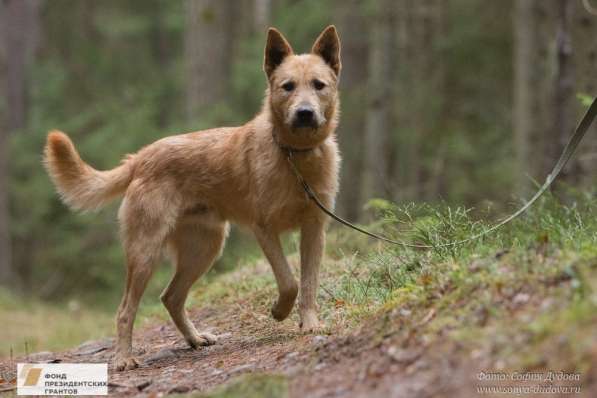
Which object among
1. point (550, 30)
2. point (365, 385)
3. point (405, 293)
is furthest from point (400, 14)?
point (365, 385)

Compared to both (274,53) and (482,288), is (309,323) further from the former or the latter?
(274,53)

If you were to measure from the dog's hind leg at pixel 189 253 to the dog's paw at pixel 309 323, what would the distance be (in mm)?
1296

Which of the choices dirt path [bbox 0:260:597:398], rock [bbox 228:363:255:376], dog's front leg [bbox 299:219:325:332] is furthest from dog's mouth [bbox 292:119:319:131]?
rock [bbox 228:363:255:376]

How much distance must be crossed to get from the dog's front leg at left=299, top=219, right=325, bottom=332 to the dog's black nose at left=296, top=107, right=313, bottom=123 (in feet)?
2.74

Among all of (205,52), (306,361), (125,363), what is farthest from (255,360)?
(205,52)

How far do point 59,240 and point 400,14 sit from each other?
359 inches

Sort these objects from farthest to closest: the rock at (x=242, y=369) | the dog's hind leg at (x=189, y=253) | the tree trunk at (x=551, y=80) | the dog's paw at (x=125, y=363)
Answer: the tree trunk at (x=551, y=80), the dog's hind leg at (x=189, y=253), the dog's paw at (x=125, y=363), the rock at (x=242, y=369)

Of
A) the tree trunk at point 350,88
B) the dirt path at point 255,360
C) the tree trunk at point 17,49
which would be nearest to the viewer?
the dirt path at point 255,360

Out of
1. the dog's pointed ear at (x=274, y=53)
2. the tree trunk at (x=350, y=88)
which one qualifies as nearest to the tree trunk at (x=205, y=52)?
the tree trunk at (x=350, y=88)

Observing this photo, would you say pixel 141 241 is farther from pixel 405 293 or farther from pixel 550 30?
pixel 550 30

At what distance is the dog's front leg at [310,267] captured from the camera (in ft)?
19.1

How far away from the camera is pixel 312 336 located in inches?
210

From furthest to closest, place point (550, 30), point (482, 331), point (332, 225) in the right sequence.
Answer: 1. point (550, 30)
2. point (332, 225)
3. point (482, 331)

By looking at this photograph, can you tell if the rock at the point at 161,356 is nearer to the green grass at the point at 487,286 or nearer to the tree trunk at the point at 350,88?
the green grass at the point at 487,286
